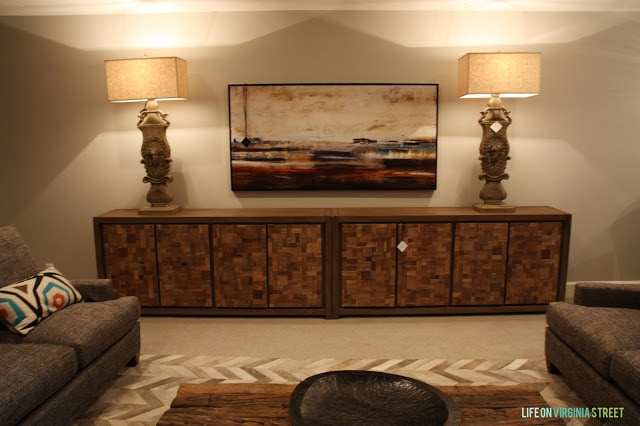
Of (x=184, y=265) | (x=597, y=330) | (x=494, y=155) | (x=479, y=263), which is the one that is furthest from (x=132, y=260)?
(x=597, y=330)

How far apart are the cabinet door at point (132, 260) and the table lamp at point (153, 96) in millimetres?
195

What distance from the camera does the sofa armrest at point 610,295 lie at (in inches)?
94.3

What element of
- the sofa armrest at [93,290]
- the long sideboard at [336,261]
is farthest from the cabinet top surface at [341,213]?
the sofa armrest at [93,290]

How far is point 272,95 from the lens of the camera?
11.5 feet

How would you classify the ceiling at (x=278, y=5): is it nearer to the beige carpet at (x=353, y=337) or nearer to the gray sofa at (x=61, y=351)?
the gray sofa at (x=61, y=351)

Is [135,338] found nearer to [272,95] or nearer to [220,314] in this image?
[220,314]

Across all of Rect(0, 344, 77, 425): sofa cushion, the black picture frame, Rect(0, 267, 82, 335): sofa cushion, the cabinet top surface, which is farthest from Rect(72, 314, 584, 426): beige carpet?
the black picture frame

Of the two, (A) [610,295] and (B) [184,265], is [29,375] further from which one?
(A) [610,295]

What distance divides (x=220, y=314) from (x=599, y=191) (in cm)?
316

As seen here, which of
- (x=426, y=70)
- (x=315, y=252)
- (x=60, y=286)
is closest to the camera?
(x=60, y=286)

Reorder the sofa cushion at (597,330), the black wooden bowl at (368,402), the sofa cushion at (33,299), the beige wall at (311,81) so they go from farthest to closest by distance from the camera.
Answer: the beige wall at (311,81) < the sofa cushion at (33,299) < the sofa cushion at (597,330) < the black wooden bowl at (368,402)

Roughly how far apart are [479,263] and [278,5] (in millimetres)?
2430

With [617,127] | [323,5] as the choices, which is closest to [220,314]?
[323,5]

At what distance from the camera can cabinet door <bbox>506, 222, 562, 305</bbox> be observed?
3232mm
